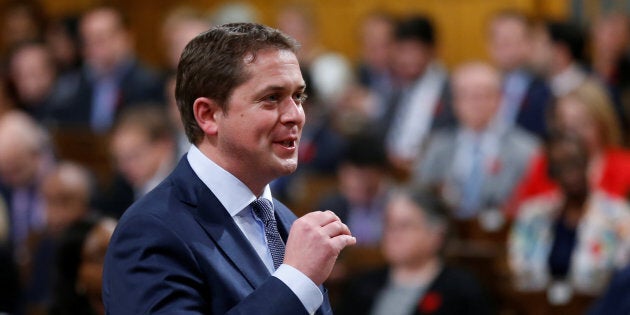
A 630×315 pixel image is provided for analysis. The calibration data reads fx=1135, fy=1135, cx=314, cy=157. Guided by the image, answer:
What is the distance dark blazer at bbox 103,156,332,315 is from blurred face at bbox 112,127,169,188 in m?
3.63

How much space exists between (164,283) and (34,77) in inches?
265


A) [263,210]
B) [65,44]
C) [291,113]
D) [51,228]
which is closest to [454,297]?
[51,228]

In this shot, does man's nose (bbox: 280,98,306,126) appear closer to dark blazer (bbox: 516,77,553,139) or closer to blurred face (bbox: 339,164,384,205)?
blurred face (bbox: 339,164,384,205)

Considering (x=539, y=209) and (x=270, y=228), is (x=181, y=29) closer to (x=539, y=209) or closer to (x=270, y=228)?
(x=539, y=209)

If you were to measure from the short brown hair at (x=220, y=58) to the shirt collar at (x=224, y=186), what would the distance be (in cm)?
11

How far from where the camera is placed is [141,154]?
5660 mm

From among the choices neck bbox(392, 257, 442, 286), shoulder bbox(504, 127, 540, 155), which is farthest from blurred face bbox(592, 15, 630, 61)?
neck bbox(392, 257, 442, 286)

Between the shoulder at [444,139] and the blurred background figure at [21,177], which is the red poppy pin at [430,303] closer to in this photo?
the shoulder at [444,139]

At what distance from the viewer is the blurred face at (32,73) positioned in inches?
324

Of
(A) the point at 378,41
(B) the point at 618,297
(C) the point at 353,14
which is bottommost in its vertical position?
(C) the point at 353,14

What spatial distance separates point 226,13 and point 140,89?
1777 millimetres

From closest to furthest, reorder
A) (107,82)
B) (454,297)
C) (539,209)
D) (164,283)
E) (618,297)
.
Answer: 1. (164,283)
2. (618,297)
3. (454,297)
4. (539,209)
5. (107,82)

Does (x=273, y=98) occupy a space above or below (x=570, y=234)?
above

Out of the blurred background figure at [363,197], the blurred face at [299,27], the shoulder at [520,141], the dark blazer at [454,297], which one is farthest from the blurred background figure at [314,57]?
the dark blazer at [454,297]
